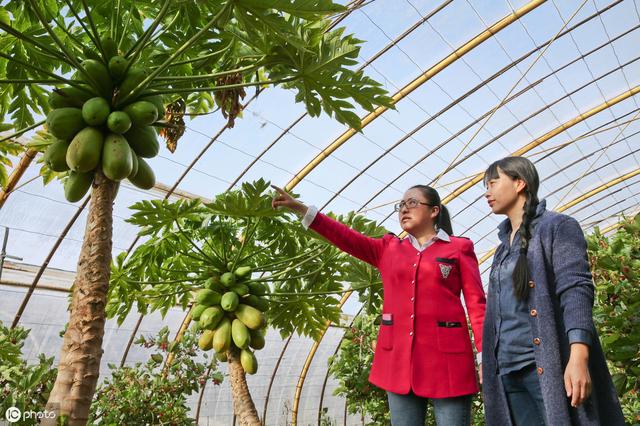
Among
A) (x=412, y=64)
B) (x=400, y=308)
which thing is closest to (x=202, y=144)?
(x=412, y=64)

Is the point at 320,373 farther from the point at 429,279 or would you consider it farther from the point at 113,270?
the point at 429,279

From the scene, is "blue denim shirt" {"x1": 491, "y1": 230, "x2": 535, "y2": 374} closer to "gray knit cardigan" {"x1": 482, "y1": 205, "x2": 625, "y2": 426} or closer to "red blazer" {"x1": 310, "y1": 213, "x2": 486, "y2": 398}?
"gray knit cardigan" {"x1": 482, "y1": 205, "x2": 625, "y2": 426}

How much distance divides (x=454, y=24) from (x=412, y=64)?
96cm

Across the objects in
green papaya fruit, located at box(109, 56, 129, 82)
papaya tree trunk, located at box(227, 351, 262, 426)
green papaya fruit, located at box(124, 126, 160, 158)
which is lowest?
papaya tree trunk, located at box(227, 351, 262, 426)

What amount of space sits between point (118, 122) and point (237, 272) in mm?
1832

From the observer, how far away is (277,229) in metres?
4.19

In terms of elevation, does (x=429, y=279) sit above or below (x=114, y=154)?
below

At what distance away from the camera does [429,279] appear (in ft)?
8.62

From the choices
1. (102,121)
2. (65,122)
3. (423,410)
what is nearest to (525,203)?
(423,410)

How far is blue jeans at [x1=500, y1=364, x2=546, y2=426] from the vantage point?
204 centimetres

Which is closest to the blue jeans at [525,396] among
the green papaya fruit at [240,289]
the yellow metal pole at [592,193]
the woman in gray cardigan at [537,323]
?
the woman in gray cardigan at [537,323]

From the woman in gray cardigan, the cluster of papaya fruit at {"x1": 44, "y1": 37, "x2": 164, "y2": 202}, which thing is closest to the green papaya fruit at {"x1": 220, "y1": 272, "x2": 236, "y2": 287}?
the cluster of papaya fruit at {"x1": 44, "y1": 37, "x2": 164, "y2": 202}

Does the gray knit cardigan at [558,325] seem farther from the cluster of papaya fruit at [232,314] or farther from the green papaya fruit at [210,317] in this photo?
the green papaya fruit at [210,317]

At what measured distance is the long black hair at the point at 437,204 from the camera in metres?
2.85
